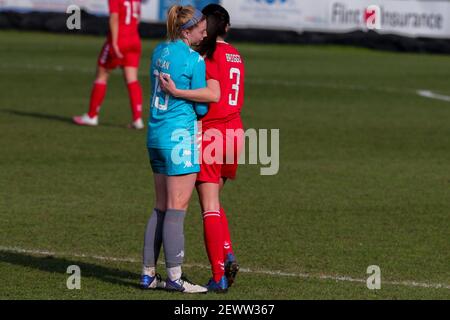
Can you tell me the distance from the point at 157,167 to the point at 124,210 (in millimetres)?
3544

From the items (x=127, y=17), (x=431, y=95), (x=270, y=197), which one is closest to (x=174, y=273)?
(x=270, y=197)

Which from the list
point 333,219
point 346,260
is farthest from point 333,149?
point 346,260

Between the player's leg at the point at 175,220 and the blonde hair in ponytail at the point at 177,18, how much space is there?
957mm

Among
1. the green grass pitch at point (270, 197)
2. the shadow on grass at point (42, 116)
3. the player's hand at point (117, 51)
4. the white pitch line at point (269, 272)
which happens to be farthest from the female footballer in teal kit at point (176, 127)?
the shadow on grass at point (42, 116)

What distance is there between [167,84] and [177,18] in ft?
1.47

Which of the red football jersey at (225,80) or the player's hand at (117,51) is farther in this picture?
the player's hand at (117,51)

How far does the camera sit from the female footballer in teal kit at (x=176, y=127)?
785 centimetres

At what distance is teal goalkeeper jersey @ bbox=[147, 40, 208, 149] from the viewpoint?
7.85 m

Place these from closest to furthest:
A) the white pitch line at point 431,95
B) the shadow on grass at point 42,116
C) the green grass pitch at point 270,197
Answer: the green grass pitch at point 270,197
the shadow on grass at point 42,116
the white pitch line at point 431,95

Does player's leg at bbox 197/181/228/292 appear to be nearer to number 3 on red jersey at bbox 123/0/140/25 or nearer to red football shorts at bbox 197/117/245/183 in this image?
red football shorts at bbox 197/117/245/183

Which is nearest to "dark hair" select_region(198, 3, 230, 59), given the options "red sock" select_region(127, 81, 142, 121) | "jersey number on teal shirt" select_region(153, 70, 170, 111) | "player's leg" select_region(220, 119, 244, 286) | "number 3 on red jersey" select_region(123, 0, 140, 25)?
"jersey number on teal shirt" select_region(153, 70, 170, 111)

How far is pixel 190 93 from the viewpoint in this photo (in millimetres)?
7812

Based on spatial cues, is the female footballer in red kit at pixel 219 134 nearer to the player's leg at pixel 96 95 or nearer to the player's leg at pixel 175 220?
the player's leg at pixel 175 220

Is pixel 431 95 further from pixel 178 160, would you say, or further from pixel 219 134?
pixel 178 160
